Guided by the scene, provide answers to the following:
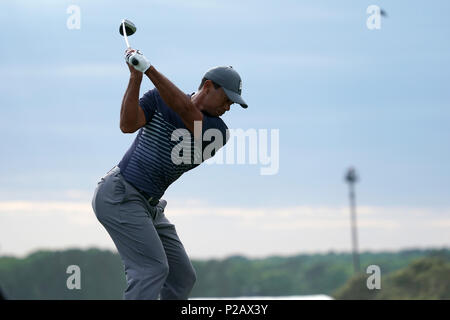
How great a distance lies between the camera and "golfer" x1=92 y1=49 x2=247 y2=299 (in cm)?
640

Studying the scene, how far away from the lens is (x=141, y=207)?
662 centimetres

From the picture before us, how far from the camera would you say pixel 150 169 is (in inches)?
260

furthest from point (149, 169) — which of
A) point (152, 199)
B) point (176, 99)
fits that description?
point (176, 99)

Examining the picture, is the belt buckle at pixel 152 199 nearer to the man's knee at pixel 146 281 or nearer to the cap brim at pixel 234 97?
the man's knee at pixel 146 281

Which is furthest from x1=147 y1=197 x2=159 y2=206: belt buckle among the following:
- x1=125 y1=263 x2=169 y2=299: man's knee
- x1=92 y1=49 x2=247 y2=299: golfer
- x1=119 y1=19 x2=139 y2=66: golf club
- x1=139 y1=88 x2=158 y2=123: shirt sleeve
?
x1=119 y1=19 x2=139 y2=66: golf club

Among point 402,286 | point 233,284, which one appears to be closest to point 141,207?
point 402,286

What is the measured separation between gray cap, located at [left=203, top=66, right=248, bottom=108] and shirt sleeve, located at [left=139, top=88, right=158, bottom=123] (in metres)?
0.47

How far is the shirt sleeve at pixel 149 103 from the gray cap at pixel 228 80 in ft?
1.56

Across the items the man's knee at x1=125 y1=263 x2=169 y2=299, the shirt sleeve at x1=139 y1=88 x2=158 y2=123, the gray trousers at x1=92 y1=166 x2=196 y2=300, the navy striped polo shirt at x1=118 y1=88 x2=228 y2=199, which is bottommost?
the man's knee at x1=125 y1=263 x2=169 y2=299

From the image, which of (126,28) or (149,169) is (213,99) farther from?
(126,28)

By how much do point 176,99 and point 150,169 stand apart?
67 cm

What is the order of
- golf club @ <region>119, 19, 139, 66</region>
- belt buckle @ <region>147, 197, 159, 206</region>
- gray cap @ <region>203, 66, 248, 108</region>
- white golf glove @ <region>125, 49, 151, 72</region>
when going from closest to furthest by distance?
white golf glove @ <region>125, 49, 151, 72</region> < gray cap @ <region>203, 66, 248, 108</region> < belt buckle @ <region>147, 197, 159, 206</region> < golf club @ <region>119, 19, 139, 66</region>

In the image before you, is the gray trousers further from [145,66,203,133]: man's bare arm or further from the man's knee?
[145,66,203,133]: man's bare arm

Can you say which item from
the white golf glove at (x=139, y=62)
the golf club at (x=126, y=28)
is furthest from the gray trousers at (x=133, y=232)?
the golf club at (x=126, y=28)
